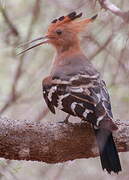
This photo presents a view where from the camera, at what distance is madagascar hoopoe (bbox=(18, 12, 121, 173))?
10.2ft

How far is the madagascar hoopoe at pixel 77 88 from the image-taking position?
312cm

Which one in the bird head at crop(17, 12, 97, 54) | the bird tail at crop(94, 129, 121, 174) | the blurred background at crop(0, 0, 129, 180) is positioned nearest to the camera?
the bird tail at crop(94, 129, 121, 174)

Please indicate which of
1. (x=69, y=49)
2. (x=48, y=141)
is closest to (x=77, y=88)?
(x=48, y=141)

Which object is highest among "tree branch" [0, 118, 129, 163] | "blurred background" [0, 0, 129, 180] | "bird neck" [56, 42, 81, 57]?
"tree branch" [0, 118, 129, 163]

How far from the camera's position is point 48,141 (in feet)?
10.5

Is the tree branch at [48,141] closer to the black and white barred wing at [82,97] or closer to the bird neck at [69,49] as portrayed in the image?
the black and white barred wing at [82,97]

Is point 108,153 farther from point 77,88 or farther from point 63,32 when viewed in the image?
point 63,32

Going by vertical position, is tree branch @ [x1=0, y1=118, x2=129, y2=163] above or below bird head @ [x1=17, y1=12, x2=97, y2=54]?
above

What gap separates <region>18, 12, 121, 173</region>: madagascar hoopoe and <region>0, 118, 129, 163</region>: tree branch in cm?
11

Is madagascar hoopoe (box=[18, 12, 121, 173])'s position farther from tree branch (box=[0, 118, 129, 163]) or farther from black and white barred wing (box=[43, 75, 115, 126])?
tree branch (box=[0, 118, 129, 163])

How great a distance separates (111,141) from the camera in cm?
313

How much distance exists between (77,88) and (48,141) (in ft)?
1.18

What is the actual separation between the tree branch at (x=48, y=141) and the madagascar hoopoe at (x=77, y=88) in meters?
0.11

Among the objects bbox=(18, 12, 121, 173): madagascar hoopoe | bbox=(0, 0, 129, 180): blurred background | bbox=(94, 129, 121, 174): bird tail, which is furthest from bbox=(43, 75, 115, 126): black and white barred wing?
bbox=(0, 0, 129, 180): blurred background
